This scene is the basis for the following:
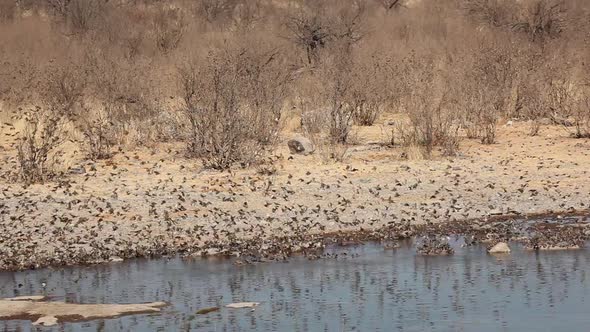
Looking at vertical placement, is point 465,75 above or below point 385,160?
above

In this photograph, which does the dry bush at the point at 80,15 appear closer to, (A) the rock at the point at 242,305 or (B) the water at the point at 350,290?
(B) the water at the point at 350,290

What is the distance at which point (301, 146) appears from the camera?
2119 cm

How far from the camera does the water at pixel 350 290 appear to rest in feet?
30.9

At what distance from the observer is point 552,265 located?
11820mm

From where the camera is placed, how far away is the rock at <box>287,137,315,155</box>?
21.1 m

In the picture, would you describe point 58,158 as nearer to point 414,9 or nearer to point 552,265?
point 552,265

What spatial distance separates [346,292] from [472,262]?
1.97 m

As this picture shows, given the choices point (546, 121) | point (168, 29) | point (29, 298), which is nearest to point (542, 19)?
point (546, 121)

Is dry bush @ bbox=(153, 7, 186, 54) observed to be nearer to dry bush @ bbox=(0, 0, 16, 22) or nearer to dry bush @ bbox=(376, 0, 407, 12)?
dry bush @ bbox=(0, 0, 16, 22)

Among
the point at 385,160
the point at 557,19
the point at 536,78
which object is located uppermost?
the point at 557,19

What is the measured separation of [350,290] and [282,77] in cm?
1661

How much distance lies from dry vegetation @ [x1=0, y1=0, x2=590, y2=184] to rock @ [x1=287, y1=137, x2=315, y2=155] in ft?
1.08

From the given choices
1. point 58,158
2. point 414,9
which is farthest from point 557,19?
point 58,158

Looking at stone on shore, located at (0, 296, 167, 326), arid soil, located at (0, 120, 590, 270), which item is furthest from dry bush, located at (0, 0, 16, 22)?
stone on shore, located at (0, 296, 167, 326)
